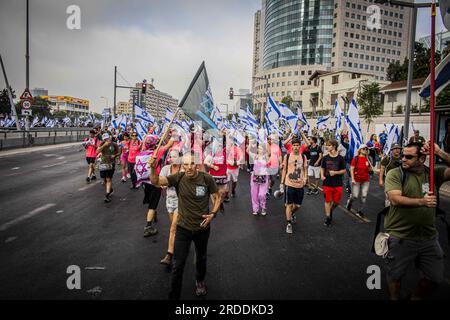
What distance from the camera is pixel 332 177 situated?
645 cm

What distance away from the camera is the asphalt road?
3.62 metres

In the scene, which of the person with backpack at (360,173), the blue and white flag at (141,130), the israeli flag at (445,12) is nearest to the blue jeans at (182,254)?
the israeli flag at (445,12)

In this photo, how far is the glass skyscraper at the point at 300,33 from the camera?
350 feet

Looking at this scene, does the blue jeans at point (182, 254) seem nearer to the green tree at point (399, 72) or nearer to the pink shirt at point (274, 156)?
the pink shirt at point (274, 156)

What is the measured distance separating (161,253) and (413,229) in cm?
351

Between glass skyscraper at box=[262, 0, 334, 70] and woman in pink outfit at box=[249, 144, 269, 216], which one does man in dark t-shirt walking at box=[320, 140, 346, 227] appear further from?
glass skyscraper at box=[262, 0, 334, 70]

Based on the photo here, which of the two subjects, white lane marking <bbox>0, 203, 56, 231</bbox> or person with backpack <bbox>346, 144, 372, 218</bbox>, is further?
person with backpack <bbox>346, 144, 372, 218</bbox>

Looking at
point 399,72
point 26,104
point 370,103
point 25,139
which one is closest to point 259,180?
point 26,104

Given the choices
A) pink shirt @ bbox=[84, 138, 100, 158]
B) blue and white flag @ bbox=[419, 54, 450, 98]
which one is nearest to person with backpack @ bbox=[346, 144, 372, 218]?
blue and white flag @ bbox=[419, 54, 450, 98]

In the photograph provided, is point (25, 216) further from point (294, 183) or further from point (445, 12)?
point (445, 12)

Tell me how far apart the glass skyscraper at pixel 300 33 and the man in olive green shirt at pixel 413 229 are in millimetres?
114176

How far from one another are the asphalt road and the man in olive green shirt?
2.31ft

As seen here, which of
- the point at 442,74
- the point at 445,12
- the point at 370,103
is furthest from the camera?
the point at 370,103

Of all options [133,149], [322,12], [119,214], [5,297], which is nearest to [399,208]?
[5,297]
